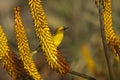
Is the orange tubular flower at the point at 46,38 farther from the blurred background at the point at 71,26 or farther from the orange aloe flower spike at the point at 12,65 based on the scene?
the blurred background at the point at 71,26

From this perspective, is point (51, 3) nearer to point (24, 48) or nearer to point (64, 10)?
point (64, 10)

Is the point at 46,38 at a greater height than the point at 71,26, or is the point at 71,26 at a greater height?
the point at 46,38

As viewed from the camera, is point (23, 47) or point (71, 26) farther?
point (71, 26)

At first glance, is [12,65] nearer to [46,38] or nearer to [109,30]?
[46,38]

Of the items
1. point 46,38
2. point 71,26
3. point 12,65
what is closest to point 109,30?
point 46,38

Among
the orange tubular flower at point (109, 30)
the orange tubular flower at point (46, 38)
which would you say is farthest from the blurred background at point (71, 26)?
the orange tubular flower at point (46, 38)

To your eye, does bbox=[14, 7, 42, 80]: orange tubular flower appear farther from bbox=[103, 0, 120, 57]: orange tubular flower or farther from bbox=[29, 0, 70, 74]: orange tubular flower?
bbox=[103, 0, 120, 57]: orange tubular flower
